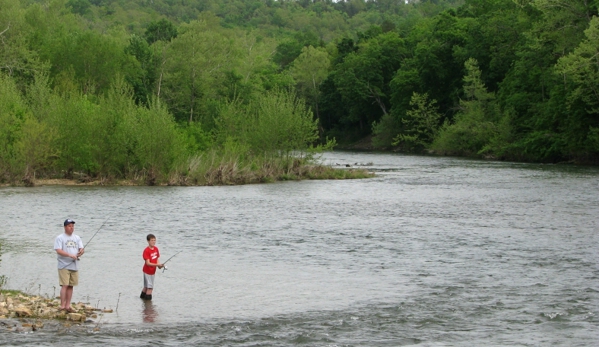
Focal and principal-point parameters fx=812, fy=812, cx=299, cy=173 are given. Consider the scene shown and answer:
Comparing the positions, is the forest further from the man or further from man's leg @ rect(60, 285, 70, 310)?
the man

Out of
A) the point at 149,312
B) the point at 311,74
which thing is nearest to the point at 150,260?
the point at 149,312

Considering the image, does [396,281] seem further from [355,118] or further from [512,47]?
[355,118]

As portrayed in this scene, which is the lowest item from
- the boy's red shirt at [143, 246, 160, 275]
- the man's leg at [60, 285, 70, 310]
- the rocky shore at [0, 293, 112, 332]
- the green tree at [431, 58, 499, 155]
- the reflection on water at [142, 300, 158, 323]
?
the reflection on water at [142, 300, 158, 323]

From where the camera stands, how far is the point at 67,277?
713 inches

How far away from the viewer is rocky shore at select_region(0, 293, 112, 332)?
17500 millimetres

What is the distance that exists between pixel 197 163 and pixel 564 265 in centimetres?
3644

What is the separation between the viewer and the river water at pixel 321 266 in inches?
731

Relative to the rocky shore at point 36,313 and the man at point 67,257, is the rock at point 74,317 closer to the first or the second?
the rocky shore at point 36,313

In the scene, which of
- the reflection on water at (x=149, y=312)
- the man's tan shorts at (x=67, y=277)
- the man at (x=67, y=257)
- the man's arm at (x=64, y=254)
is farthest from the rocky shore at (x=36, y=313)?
the man's arm at (x=64, y=254)

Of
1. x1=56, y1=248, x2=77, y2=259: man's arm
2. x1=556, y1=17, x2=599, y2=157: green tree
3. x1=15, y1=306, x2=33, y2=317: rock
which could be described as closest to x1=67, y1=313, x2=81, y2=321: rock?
x1=15, y1=306, x2=33, y2=317: rock

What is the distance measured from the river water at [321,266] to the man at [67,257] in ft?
3.35

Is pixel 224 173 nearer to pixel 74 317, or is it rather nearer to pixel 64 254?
pixel 74 317

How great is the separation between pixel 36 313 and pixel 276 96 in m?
49.3

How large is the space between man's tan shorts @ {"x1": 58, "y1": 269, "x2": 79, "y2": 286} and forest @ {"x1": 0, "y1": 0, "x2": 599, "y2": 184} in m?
37.6
